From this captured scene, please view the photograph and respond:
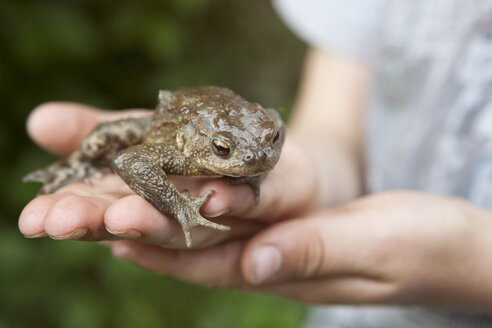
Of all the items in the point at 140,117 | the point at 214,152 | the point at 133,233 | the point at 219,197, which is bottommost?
the point at 133,233

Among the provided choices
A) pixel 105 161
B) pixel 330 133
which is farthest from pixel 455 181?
pixel 105 161

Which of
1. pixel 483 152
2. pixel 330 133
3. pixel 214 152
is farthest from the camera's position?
pixel 330 133

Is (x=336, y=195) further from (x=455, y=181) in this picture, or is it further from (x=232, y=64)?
(x=232, y=64)

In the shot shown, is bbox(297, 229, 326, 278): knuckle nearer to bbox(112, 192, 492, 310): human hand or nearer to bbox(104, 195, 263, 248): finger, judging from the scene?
bbox(112, 192, 492, 310): human hand

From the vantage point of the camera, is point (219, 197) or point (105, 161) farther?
point (105, 161)

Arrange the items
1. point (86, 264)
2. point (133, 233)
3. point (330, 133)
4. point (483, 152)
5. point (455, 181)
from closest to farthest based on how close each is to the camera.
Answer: point (133, 233)
point (483, 152)
point (455, 181)
point (330, 133)
point (86, 264)

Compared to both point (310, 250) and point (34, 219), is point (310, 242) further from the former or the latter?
point (34, 219)

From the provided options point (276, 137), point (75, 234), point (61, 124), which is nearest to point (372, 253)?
point (276, 137)
